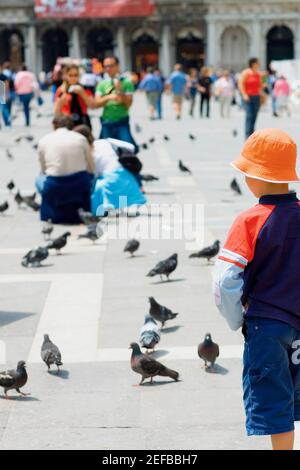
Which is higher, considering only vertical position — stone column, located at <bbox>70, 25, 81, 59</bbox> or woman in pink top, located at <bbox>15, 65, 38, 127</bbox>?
woman in pink top, located at <bbox>15, 65, 38, 127</bbox>

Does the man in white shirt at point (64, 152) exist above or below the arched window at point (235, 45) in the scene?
above

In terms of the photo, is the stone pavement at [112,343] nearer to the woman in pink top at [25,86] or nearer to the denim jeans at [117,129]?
the denim jeans at [117,129]

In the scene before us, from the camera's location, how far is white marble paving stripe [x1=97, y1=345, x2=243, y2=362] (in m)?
6.12

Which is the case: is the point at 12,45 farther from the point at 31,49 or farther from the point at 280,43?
the point at 280,43

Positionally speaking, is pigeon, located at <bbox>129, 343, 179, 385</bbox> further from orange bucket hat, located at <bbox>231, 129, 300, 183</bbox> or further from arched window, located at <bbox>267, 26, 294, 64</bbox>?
arched window, located at <bbox>267, 26, 294, 64</bbox>

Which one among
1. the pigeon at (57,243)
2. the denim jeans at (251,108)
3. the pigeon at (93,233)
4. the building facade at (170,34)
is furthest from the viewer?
the building facade at (170,34)

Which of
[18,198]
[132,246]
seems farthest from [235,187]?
[132,246]

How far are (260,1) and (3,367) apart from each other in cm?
6928

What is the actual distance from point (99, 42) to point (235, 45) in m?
9.78

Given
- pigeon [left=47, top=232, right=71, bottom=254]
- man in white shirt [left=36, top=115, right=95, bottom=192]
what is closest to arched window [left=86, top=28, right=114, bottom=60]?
man in white shirt [left=36, top=115, right=95, bottom=192]

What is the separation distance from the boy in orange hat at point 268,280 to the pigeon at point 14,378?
5.63ft

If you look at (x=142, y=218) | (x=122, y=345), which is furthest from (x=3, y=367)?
(x=142, y=218)

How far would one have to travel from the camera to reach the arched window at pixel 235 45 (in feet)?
241

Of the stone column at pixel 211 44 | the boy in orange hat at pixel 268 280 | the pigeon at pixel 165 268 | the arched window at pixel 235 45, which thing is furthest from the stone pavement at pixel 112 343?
the arched window at pixel 235 45
